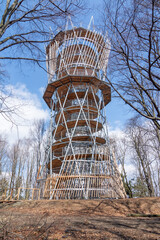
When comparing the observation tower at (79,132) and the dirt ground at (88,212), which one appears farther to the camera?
the observation tower at (79,132)

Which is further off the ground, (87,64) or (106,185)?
(87,64)

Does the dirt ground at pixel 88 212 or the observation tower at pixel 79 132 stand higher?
the observation tower at pixel 79 132

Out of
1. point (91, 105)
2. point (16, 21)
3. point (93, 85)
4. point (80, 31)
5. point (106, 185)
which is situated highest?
point (80, 31)

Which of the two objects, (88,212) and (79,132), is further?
(79,132)

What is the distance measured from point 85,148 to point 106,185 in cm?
507

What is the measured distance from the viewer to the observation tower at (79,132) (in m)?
12.1

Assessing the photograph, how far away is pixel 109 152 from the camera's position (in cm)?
1556

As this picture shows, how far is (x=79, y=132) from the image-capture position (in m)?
17.4

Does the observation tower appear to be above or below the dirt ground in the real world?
above

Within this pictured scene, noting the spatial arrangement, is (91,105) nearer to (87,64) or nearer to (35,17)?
(87,64)

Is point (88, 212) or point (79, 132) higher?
point (79, 132)

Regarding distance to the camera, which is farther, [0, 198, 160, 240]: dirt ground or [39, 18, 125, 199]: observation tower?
[39, 18, 125, 199]: observation tower

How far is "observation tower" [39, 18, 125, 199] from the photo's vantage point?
12148mm

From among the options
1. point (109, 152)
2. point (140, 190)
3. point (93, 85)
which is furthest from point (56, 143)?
point (140, 190)
